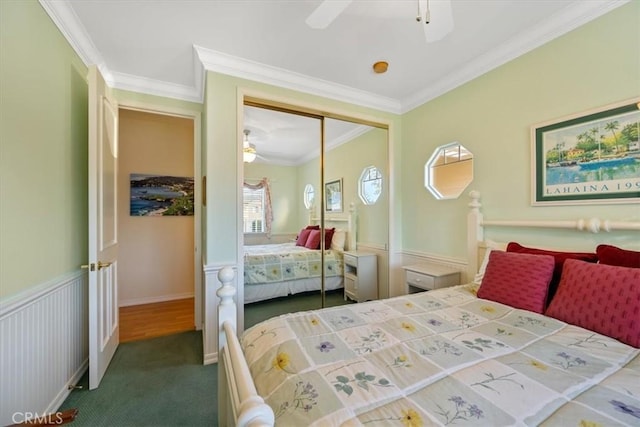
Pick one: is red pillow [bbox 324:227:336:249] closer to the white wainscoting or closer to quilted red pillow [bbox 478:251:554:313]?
quilted red pillow [bbox 478:251:554:313]

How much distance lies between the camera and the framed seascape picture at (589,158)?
1.56m

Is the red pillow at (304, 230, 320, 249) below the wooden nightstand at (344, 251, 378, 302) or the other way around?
the other way around

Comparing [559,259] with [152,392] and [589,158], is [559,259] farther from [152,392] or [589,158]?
[152,392]

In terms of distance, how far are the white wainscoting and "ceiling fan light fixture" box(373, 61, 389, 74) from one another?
2.91m

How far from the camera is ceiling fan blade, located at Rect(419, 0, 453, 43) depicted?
1.29m

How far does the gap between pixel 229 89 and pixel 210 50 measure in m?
0.32

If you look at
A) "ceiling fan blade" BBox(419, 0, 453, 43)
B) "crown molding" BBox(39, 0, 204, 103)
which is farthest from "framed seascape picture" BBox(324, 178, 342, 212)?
"ceiling fan blade" BBox(419, 0, 453, 43)

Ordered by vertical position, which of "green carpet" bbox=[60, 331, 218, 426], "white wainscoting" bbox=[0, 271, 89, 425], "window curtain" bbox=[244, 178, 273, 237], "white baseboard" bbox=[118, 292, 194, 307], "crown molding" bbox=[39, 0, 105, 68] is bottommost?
"green carpet" bbox=[60, 331, 218, 426]

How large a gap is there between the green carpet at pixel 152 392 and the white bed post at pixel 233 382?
1.94 ft

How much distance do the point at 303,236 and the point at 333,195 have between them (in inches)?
23.3

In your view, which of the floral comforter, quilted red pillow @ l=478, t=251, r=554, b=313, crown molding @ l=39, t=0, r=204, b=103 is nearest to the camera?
the floral comforter

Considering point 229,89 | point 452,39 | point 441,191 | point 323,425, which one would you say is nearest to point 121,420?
point 323,425

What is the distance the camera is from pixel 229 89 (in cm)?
232

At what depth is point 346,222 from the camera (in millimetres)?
3193
